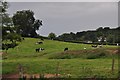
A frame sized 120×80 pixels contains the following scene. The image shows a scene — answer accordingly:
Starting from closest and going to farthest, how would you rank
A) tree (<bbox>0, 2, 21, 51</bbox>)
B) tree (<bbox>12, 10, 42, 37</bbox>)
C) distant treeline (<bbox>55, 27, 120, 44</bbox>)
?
tree (<bbox>0, 2, 21, 51</bbox>) → distant treeline (<bbox>55, 27, 120, 44</bbox>) → tree (<bbox>12, 10, 42, 37</bbox>)

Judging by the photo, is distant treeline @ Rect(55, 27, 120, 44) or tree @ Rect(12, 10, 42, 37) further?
tree @ Rect(12, 10, 42, 37)

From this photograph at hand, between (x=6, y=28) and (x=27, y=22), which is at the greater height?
(x=27, y=22)

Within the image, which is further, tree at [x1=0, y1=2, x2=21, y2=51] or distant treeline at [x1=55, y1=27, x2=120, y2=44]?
distant treeline at [x1=55, y1=27, x2=120, y2=44]

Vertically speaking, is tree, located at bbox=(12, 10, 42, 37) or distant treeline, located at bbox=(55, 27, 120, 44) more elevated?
tree, located at bbox=(12, 10, 42, 37)

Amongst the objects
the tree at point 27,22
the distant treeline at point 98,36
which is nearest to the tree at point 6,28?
the distant treeline at point 98,36

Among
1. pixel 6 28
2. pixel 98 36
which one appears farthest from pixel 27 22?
pixel 6 28

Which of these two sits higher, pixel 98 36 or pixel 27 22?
pixel 27 22

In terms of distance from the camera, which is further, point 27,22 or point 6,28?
point 27,22

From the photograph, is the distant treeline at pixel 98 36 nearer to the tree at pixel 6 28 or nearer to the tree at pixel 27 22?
the tree at pixel 27 22

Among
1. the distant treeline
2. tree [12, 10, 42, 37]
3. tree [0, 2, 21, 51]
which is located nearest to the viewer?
tree [0, 2, 21, 51]

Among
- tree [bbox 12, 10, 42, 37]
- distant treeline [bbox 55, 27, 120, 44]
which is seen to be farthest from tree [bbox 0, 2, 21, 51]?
tree [bbox 12, 10, 42, 37]

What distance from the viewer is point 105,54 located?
4866 centimetres

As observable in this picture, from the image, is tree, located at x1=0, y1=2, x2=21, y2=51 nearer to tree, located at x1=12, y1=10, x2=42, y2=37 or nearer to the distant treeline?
the distant treeline

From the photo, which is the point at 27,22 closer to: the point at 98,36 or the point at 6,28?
the point at 98,36
